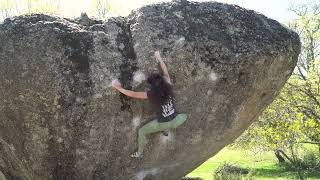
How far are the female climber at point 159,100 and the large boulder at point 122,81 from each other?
0.53ft

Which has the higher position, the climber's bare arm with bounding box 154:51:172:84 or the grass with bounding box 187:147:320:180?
the climber's bare arm with bounding box 154:51:172:84

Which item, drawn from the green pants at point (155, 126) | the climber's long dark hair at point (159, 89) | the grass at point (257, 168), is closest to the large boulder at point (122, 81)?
the green pants at point (155, 126)

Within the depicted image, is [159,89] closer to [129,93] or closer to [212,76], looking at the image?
[129,93]

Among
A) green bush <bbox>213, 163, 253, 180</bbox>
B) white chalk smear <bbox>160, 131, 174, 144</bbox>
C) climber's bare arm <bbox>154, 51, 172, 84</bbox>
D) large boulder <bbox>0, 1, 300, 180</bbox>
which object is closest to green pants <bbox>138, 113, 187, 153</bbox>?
large boulder <bbox>0, 1, 300, 180</bbox>

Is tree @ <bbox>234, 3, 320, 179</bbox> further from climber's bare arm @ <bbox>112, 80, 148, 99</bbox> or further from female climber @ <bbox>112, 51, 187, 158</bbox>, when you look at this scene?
climber's bare arm @ <bbox>112, 80, 148, 99</bbox>

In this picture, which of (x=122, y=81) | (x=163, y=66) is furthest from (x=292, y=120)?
(x=122, y=81)

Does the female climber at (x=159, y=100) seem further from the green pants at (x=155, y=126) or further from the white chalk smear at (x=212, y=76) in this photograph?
the white chalk smear at (x=212, y=76)

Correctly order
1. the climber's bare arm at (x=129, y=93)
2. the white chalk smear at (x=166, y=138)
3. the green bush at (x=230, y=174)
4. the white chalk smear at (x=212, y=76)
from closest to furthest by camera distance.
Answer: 1. the climber's bare arm at (x=129, y=93)
2. the white chalk smear at (x=212, y=76)
3. the white chalk smear at (x=166, y=138)
4. the green bush at (x=230, y=174)

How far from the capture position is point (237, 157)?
3834cm

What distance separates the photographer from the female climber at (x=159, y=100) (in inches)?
352

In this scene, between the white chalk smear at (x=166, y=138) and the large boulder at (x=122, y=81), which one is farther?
the white chalk smear at (x=166, y=138)

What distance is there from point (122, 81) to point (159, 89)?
731mm

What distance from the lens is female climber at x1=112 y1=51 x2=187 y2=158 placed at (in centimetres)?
893

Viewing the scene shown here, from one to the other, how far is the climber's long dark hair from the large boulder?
0.32 metres
